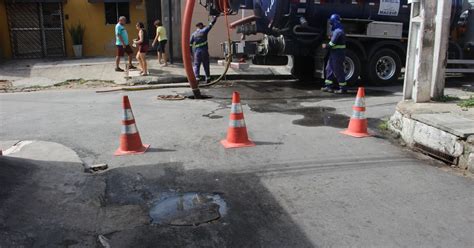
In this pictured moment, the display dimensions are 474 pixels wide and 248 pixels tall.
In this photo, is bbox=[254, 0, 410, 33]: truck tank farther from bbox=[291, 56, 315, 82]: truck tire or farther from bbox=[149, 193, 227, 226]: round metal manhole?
bbox=[149, 193, 227, 226]: round metal manhole

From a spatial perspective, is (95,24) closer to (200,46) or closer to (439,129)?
(200,46)

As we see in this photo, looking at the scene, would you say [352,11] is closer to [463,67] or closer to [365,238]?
[463,67]

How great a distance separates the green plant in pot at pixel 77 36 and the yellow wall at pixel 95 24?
0.22 m

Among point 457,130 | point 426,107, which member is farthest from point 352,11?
point 457,130

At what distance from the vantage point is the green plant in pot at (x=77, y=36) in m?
18.6

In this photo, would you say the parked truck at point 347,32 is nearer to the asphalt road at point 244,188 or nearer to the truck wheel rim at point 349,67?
the truck wheel rim at point 349,67

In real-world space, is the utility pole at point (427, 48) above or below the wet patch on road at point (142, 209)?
above

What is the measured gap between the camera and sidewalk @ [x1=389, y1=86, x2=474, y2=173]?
5773mm

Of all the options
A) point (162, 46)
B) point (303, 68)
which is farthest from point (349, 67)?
point (162, 46)

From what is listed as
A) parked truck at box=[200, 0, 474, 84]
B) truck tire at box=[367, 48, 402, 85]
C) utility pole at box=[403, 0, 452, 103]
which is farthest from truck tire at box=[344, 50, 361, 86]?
utility pole at box=[403, 0, 452, 103]

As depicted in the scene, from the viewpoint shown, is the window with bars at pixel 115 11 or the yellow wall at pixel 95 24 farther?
the window with bars at pixel 115 11

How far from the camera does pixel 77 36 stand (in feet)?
61.3

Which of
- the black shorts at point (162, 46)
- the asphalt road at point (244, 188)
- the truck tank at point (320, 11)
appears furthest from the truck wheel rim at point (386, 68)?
the black shorts at point (162, 46)

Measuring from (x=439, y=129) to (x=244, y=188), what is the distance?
278cm
